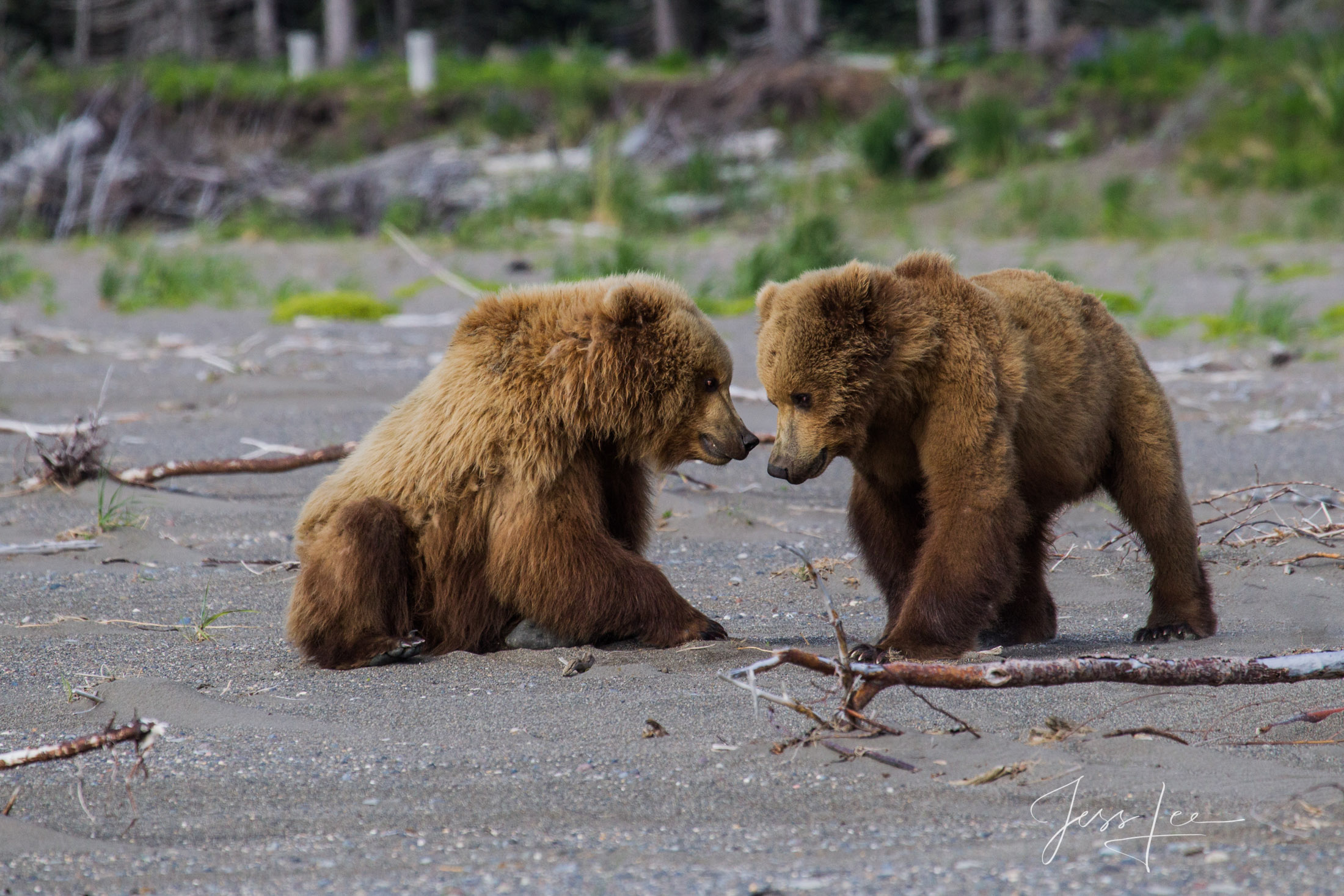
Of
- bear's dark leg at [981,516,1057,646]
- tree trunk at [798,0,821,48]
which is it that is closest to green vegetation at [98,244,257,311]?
bear's dark leg at [981,516,1057,646]

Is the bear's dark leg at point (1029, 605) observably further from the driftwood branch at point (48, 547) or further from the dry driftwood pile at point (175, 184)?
the dry driftwood pile at point (175, 184)

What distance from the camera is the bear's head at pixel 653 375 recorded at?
12.8ft

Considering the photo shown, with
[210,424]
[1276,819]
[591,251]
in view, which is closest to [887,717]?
[1276,819]

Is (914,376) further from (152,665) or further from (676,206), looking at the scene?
(676,206)

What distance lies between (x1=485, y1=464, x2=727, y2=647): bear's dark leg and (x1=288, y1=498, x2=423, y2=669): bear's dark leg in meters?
0.29

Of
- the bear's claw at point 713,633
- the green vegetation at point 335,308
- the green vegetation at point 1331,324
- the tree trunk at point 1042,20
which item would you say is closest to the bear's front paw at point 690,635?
the bear's claw at point 713,633

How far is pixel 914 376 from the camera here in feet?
12.0

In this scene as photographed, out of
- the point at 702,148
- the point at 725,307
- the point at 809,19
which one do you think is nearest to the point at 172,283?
the point at 725,307

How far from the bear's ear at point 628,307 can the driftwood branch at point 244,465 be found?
1.83 m

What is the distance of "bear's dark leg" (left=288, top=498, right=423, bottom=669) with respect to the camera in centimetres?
384

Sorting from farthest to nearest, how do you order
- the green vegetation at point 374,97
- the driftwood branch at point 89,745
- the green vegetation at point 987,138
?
the green vegetation at point 374,97 < the green vegetation at point 987,138 < the driftwood branch at point 89,745

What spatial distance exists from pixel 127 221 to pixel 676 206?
6.41 metres

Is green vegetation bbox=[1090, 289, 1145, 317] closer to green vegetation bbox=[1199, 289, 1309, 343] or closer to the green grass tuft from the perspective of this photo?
green vegetation bbox=[1199, 289, 1309, 343]
